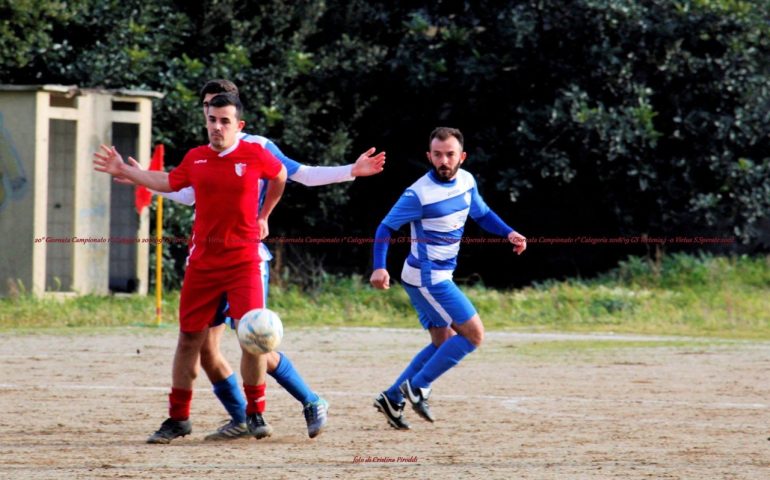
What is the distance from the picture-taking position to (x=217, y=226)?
881cm

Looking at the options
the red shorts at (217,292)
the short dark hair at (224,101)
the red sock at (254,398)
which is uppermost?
the short dark hair at (224,101)

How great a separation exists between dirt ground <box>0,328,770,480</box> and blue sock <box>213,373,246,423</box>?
25cm

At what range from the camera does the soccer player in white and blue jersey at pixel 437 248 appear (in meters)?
10.1

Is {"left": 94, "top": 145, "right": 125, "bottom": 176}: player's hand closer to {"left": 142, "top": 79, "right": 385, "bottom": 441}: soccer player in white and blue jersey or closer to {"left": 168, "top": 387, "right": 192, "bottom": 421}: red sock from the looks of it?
{"left": 142, "top": 79, "right": 385, "bottom": 441}: soccer player in white and blue jersey

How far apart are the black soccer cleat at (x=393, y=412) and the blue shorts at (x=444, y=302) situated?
0.72 m

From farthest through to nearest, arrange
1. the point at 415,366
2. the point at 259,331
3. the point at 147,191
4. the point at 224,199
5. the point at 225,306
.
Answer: the point at 147,191 < the point at 415,366 < the point at 225,306 < the point at 224,199 < the point at 259,331

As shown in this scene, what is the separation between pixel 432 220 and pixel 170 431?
90.7 inches

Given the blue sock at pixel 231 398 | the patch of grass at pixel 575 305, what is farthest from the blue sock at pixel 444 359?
the patch of grass at pixel 575 305

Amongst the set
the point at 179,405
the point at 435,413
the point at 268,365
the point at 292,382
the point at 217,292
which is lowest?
the point at 435,413

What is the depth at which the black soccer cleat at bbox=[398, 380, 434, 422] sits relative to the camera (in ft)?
33.3

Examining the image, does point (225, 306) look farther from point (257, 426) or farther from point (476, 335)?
point (476, 335)

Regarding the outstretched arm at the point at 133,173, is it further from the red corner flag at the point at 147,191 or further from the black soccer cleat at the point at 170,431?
the red corner flag at the point at 147,191

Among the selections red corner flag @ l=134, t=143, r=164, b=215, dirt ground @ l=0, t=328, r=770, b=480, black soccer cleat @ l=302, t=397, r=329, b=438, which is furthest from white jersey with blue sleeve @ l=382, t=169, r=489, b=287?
red corner flag @ l=134, t=143, r=164, b=215

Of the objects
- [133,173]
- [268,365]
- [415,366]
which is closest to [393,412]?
[415,366]
